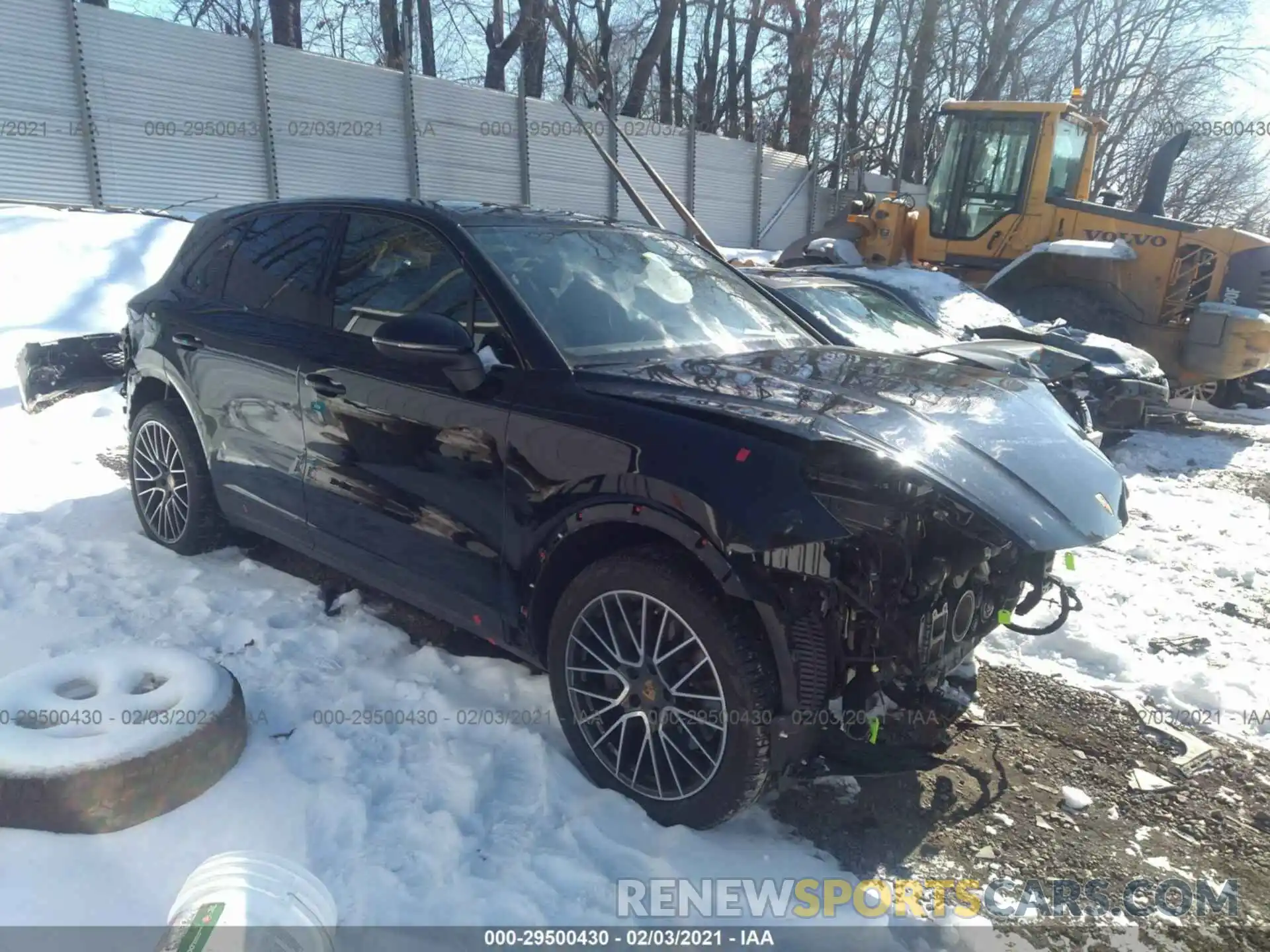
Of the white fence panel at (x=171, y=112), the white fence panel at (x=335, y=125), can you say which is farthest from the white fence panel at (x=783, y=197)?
the white fence panel at (x=171, y=112)

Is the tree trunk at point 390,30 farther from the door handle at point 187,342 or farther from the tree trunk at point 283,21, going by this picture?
the door handle at point 187,342

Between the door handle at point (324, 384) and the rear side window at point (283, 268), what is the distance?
0.24 meters

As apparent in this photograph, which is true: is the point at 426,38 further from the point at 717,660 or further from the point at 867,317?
the point at 717,660

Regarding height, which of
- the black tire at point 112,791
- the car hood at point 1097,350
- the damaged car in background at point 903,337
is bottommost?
the black tire at point 112,791

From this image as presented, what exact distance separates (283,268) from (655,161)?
64.1 feet

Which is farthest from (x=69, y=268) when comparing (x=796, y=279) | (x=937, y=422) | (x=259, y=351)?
(x=937, y=422)

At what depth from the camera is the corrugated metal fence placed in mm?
12180

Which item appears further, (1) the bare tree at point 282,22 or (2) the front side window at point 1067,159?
(1) the bare tree at point 282,22

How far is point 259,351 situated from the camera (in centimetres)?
389

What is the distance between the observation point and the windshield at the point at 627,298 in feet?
10.4

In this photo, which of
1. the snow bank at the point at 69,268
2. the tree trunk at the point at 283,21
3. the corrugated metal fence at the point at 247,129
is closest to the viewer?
the snow bank at the point at 69,268

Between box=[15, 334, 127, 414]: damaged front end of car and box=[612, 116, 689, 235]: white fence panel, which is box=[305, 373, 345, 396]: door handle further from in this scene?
box=[612, 116, 689, 235]: white fence panel

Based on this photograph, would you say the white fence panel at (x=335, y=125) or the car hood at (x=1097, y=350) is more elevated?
the white fence panel at (x=335, y=125)

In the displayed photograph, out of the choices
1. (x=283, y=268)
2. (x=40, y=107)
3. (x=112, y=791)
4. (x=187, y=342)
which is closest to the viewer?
(x=112, y=791)
